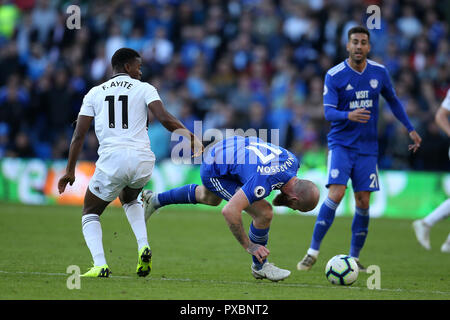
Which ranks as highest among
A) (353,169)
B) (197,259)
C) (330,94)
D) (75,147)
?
(330,94)

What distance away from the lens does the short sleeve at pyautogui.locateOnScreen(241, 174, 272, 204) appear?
7.47 meters

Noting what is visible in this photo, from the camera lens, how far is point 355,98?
922 centimetres

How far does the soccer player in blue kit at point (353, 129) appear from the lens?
30.1 ft

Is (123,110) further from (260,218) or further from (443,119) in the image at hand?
(443,119)

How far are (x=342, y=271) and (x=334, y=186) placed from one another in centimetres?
166

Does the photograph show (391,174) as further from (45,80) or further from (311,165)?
(45,80)

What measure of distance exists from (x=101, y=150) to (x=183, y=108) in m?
10.5

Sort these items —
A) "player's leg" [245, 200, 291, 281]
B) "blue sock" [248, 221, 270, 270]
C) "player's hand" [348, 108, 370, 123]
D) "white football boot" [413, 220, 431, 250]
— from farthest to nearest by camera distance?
"white football boot" [413, 220, 431, 250]
"player's hand" [348, 108, 370, 123]
"blue sock" [248, 221, 270, 270]
"player's leg" [245, 200, 291, 281]

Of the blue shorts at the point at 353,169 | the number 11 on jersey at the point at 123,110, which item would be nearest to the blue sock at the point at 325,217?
the blue shorts at the point at 353,169

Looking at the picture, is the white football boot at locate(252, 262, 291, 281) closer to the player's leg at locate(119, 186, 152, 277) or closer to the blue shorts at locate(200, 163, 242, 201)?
the blue shorts at locate(200, 163, 242, 201)

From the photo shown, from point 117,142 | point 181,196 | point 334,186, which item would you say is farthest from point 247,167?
point 334,186

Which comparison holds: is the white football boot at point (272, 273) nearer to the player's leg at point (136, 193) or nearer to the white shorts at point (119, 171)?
the player's leg at point (136, 193)

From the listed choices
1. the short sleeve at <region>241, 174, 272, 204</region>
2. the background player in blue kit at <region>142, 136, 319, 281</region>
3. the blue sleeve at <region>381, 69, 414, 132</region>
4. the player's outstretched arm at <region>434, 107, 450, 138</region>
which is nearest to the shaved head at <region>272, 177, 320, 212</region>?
the background player in blue kit at <region>142, 136, 319, 281</region>

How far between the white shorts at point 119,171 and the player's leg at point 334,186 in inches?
88.3
